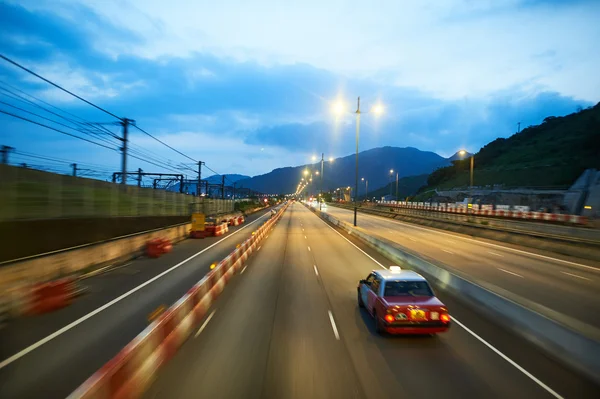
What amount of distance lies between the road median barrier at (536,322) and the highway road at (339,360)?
0.28 meters

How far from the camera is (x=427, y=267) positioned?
58.0 ft

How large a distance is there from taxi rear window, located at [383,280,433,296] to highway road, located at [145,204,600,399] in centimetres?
104

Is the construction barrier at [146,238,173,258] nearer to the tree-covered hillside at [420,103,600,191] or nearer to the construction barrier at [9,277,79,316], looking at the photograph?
the construction barrier at [9,277,79,316]

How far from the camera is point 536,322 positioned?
30.9 feet

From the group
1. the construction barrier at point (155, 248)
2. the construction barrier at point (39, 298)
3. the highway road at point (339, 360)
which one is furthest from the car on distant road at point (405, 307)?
the construction barrier at point (155, 248)

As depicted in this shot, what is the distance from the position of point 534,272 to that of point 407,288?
12.7m

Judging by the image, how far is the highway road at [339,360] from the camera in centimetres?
675

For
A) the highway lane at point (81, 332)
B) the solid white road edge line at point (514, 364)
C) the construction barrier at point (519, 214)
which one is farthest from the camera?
the construction barrier at point (519, 214)

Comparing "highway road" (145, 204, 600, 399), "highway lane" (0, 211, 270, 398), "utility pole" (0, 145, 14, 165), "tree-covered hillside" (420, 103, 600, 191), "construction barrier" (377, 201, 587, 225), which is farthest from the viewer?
"tree-covered hillside" (420, 103, 600, 191)

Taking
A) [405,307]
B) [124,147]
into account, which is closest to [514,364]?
[405,307]

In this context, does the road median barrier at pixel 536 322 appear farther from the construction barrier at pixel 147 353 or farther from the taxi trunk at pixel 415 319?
the construction barrier at pixel 147 353

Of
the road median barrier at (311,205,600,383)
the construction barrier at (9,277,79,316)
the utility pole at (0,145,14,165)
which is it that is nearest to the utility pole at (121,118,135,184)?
the utility pole at (0,145,14,165)

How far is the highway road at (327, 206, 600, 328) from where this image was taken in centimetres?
1352

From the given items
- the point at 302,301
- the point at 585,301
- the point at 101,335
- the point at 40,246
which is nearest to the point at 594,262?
the point at 585,301
